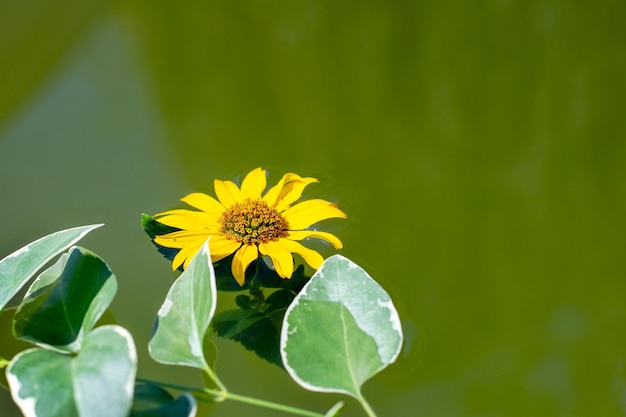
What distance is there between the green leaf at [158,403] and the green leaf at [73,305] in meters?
0.06

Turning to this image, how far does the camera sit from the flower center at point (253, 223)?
2.21 feet

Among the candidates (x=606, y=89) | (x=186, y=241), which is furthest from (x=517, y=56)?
(x=186, y=241)

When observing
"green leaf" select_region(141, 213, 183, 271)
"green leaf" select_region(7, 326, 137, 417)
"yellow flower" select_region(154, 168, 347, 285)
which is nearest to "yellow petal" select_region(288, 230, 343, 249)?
"yellow flower" select_region(154, 168, 347, 285)

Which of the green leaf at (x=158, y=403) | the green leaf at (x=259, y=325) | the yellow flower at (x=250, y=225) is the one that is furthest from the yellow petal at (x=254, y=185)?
the green leaf at (x=158, y=403)

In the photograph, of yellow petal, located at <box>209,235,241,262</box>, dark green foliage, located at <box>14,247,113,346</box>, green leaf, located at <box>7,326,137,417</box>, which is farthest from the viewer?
yellow petal, located at <box>209,235,241,262</box>

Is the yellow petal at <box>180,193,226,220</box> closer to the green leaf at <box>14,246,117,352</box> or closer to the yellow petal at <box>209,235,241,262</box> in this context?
the yellow petal at <box>209,235,241,262</box>

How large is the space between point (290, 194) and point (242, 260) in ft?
0.32

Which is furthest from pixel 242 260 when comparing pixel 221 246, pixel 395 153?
pixel 395 153

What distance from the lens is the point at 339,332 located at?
55cm

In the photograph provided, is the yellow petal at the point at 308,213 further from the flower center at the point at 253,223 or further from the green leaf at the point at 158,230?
the green leaf at the point at 158,230

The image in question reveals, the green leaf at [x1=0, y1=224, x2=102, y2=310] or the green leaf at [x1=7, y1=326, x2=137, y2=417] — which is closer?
the green leaf at [x1=7, y1=326, x2=137, y2=417]

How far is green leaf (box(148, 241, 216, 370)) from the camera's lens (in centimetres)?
52

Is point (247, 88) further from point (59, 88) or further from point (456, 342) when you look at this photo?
point (456, 342)

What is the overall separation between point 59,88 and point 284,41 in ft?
0.97
